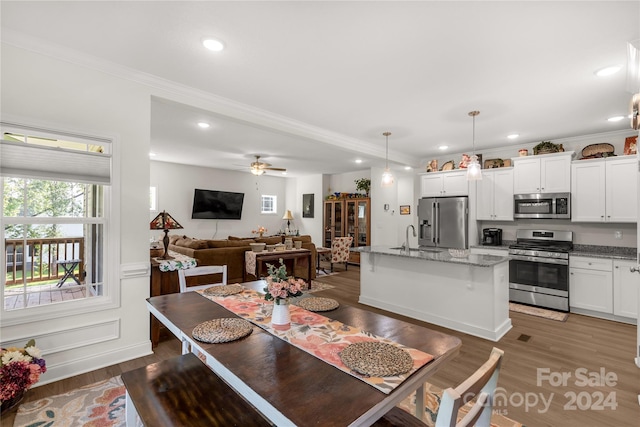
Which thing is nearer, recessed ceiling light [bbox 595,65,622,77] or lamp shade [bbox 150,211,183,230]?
recessed ceiling light [bbox 595,65,622,77]

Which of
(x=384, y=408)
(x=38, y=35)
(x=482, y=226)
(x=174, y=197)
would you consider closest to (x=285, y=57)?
(x=38, y=35)

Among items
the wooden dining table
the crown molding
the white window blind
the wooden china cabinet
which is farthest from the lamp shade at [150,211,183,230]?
the wooden china cabinet

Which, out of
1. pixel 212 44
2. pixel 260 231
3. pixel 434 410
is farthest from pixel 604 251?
pixel 260 231

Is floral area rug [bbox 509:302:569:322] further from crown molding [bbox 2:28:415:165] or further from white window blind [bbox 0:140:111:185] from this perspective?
white window blind [bbox 0:140:111:185]

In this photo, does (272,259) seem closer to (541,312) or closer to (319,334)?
(319,334)

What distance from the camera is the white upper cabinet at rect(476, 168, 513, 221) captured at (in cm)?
498

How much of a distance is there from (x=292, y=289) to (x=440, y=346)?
779mm

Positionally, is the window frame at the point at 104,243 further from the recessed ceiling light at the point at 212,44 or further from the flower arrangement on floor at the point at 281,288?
the flower arrangement on floor at the point at 281,288

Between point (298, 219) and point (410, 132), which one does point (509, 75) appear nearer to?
point (410, 132)

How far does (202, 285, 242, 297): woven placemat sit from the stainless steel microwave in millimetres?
4626

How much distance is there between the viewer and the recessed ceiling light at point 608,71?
2.54 meters

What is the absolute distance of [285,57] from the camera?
2457 millimetres

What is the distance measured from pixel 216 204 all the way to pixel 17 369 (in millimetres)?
6501

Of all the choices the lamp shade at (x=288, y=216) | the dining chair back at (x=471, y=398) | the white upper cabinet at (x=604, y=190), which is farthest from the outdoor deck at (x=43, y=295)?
the lamp shade at (x=288, y=216)
